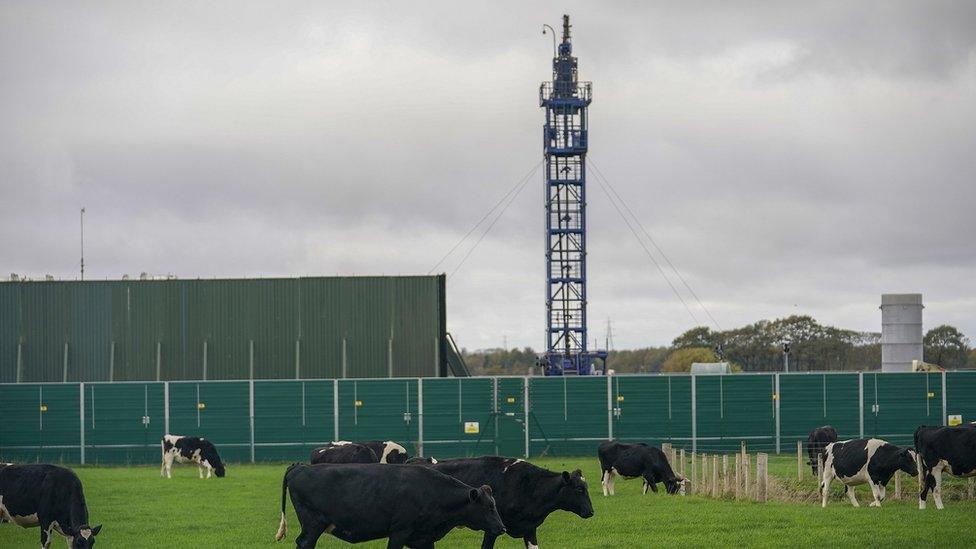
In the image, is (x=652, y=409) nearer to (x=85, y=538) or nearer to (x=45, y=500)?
(x=45, y=500)

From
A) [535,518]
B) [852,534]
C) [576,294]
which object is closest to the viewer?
[535,518]

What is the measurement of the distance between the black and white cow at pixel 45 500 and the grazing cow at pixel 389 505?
4820 millimetres

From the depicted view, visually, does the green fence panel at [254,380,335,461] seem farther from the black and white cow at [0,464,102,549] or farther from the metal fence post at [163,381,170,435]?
the black and white cow at [0,464,102,549]

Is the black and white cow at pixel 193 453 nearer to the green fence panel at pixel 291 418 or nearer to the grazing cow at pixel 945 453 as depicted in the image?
the green fence panel at pixel 291 418

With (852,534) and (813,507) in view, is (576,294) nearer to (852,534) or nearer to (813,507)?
(813,507)

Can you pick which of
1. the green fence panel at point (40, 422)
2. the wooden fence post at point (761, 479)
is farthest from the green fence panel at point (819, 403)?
the green fence panel at point (40, 422)

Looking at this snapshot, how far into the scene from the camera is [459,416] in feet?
171

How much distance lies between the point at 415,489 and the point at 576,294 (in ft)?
165

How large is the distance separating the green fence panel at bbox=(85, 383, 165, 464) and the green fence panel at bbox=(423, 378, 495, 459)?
1107 cm

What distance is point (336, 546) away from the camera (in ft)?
77.7

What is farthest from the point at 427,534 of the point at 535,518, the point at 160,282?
the point at 160,282

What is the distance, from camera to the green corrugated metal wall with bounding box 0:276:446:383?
59.2 metres

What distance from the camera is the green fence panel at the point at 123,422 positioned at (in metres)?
51.8

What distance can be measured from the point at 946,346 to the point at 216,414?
86756 mm
